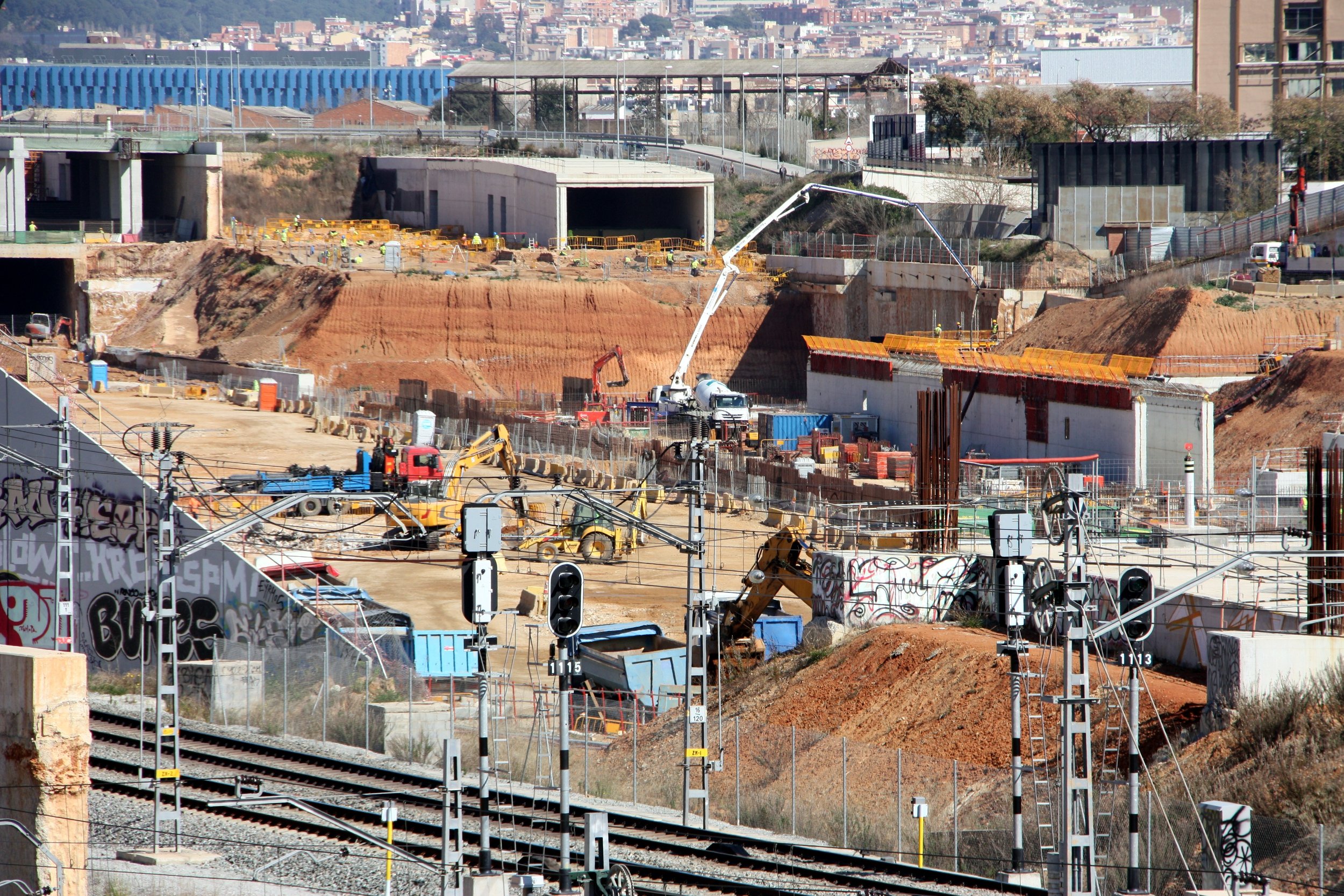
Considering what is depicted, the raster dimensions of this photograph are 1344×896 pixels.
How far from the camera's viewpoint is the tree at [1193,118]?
344ft

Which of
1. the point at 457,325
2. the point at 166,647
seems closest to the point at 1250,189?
the point at 457,325

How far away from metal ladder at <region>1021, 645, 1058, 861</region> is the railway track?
1.54 m

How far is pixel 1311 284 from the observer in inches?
2783

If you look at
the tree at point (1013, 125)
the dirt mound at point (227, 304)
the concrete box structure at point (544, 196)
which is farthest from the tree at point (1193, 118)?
the dirt mound at point (227, 304)

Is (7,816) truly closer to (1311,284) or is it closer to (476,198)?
(1311,284)

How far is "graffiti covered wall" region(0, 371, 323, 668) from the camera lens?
38.0m

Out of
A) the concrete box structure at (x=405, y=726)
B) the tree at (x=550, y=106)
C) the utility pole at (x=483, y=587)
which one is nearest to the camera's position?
the utility pole at (x=483, y=587)

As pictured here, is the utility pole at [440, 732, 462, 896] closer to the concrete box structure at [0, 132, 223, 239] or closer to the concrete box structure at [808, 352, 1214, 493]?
the concrete box structure at [808, 352, 1214, 493]

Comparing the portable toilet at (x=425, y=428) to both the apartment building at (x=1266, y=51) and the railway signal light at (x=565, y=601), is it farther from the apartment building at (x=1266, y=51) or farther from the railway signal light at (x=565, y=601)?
the apartment building at (x=1266, y=51)

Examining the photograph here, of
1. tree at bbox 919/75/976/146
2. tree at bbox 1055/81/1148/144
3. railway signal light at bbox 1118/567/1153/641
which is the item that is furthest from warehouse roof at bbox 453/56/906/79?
railway signal light at bbox 1118/567/1153/641

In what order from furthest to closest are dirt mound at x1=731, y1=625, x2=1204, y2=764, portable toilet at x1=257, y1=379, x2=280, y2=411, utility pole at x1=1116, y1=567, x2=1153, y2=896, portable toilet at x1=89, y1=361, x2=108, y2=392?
portable toilet at x1=89, y1=361, x2=108, y2=392 < portable toilet at x1=257, y1=379, x2=280, y2=411 < dirt mound at x1=731, y1=625, x2=1204, y2=764 < utility pole at x1=1116, y1=567, x2=1153, y2=896

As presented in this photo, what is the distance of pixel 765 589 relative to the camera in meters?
37.4

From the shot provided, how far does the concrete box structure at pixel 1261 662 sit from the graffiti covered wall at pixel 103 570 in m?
18.6

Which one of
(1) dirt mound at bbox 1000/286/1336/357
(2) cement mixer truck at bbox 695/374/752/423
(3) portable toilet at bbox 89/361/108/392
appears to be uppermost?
(1) dirt mound at bbox 1000/286/1336/357
